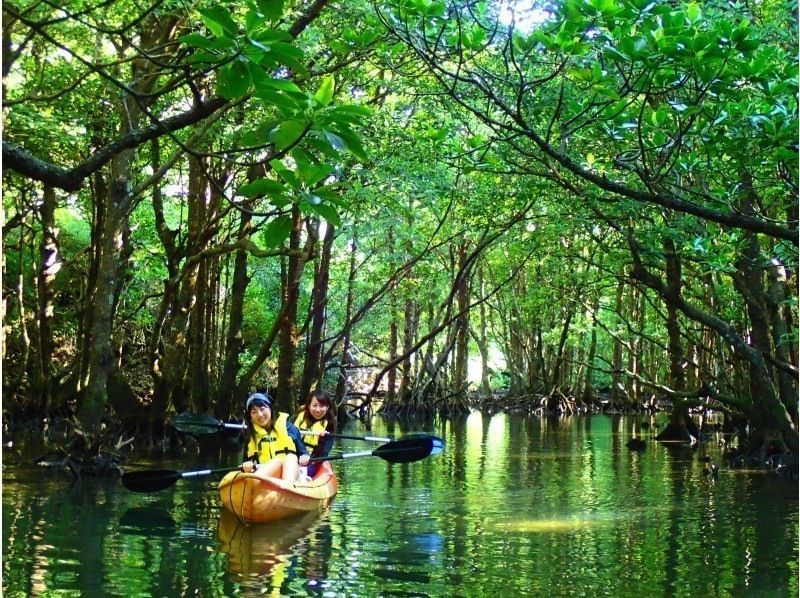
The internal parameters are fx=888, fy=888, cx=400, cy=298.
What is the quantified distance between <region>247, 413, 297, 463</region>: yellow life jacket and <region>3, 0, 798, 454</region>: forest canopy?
226cm

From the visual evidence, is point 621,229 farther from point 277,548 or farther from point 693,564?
point 277,548

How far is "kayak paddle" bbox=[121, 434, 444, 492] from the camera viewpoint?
9805 millimetres

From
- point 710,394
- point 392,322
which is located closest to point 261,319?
point 392,322

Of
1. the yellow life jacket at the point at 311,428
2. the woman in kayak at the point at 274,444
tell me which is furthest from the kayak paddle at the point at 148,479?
the yellow life jacket at the point at 311,428

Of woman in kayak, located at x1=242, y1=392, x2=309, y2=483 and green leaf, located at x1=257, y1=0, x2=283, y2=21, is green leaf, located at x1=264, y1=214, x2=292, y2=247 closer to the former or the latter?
green leaf, located at x1=257, y1=0, x2=283, y2=21

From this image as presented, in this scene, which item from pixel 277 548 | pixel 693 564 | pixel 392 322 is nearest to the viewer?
pixel 693 564

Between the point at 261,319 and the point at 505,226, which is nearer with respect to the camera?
the point at 505,226

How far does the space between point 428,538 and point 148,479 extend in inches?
139

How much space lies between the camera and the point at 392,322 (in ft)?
95.1

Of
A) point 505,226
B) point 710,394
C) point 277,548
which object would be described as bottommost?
point 277,548

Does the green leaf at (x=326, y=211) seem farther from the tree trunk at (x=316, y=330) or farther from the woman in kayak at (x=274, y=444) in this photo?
the tree trunk at (x=316, y=330)

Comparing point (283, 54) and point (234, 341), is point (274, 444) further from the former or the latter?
point (283, 54)

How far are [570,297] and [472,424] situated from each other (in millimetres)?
6881

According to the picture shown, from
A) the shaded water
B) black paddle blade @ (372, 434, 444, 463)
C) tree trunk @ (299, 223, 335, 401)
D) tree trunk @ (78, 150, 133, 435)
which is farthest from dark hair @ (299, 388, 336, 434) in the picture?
tree trunk @ (299, 223, 335, 401)
